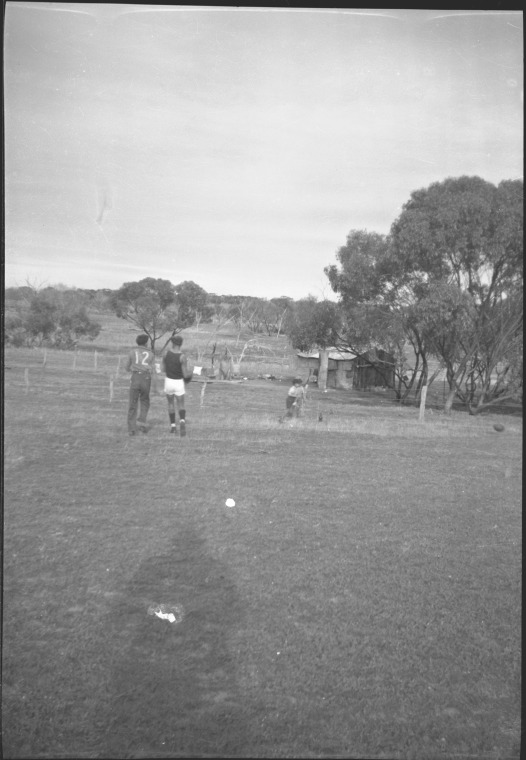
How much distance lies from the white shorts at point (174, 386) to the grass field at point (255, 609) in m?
1.63

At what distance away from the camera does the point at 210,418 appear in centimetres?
1268

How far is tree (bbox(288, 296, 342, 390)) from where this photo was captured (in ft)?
63.6

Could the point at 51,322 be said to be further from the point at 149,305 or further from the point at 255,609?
the point at 255,609

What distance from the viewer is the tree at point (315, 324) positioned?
63.6 ft

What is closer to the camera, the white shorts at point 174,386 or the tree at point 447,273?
the white shorts at point 174,386

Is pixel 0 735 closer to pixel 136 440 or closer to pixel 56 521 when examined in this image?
pixel 56 521

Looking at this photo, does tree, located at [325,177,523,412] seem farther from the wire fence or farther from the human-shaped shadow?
the human-shaped shadow

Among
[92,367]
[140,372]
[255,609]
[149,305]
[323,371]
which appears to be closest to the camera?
[255,609]

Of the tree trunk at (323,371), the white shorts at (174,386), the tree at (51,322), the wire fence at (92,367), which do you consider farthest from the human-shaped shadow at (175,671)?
the tree trunk at (323,371)

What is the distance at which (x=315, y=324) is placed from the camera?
19.8 metres

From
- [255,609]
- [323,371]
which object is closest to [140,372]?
[255,609]

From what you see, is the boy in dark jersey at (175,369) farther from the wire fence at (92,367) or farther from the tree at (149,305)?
the wire fence at (92,367)

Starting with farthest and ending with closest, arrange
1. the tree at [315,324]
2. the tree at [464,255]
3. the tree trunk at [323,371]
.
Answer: the tree trunk at [323,371] → the tree at [315,324] → the tree at [464,255]

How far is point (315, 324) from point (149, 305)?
8148mm
